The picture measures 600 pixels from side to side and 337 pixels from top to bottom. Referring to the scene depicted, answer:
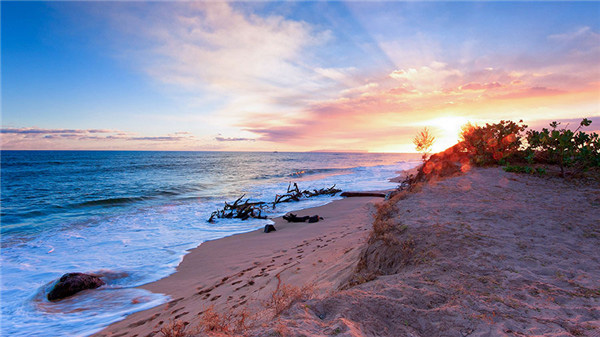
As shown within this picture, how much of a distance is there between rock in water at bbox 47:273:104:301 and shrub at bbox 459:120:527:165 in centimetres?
1453

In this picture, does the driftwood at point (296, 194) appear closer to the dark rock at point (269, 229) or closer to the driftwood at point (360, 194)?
the driftwood at point (360, 194)

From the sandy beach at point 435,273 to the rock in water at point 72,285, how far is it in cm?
154

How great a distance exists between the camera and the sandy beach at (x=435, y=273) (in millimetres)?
2775

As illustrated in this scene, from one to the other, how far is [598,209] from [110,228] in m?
18.3

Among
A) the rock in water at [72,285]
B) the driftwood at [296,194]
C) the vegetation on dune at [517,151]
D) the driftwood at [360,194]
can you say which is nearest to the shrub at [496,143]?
the vegetation on dune at [517,151]

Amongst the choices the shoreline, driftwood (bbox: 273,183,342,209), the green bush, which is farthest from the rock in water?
the green bush

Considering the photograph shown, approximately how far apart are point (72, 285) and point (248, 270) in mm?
4630

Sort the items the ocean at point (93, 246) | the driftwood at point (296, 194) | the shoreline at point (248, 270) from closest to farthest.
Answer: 1. the shoreline at point (248, 270)
2. the ocean at point (93, 246)
3. the driftwood at point (296, 194)

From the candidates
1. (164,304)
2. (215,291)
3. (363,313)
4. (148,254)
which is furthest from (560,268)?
(148,254)

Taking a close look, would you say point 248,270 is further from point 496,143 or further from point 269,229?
point 496,143

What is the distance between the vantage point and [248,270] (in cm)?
711

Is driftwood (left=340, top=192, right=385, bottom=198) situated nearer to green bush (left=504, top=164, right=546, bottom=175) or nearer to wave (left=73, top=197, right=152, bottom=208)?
green bush (left=504, top=164, right=546, bottom=175)

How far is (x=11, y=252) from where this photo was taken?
9805 millimetres

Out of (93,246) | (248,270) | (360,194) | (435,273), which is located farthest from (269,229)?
(360,194)
